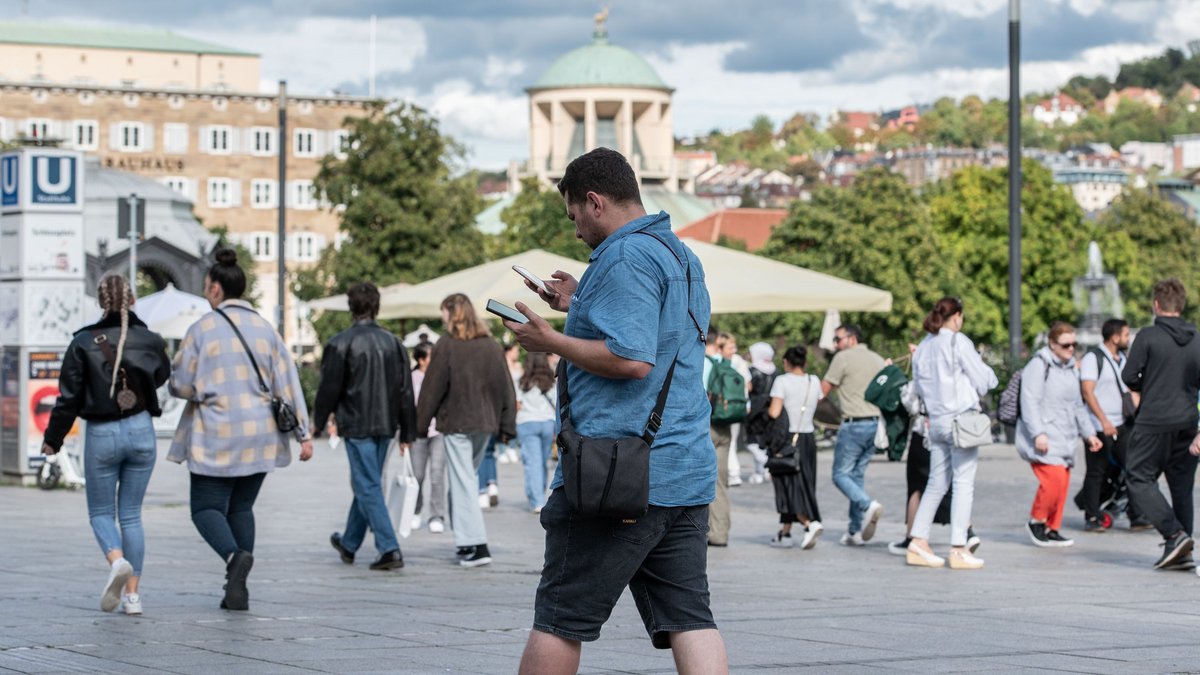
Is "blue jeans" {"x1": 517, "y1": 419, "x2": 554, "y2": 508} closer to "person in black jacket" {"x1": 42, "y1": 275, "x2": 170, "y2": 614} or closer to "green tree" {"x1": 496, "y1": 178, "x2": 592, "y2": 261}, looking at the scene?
"person in black jacket" {"x1": 42, "y1": 275, "x2": 170, "y2": 614}

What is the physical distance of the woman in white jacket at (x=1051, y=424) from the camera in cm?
1506

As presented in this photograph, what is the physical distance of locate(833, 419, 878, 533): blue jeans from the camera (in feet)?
50.2

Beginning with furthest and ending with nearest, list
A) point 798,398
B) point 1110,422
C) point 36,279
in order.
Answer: point 36,279 < point 1110,422 < point 798,398

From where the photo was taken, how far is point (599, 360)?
Answer: 18.4 feet

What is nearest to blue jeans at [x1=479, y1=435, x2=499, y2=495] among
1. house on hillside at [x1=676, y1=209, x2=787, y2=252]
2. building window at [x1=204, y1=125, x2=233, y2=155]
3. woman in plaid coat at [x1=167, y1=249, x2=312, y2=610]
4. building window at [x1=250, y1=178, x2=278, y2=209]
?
woman in plaid coat at [x1=167, y1=249, x2=312, y2=610]

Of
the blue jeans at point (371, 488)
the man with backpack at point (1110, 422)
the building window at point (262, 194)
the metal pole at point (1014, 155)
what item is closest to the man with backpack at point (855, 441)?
the man with backpack at point (1110, 422)

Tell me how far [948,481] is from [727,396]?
239 centimetres

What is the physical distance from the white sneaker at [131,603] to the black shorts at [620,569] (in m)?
4.79

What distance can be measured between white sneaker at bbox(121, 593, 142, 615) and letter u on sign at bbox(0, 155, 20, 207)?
12.4 m

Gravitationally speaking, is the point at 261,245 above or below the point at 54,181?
below

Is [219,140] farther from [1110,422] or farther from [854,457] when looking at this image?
[854,457]

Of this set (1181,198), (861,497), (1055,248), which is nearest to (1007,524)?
(861,497)

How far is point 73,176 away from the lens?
21812 mm

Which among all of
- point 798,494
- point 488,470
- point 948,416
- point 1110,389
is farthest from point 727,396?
point 488,470
